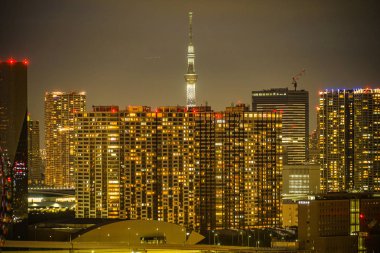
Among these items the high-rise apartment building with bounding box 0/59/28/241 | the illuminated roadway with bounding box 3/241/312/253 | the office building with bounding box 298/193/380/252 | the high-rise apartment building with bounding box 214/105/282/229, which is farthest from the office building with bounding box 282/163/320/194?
the illuminated roadway with bounding box 3/241/312/253

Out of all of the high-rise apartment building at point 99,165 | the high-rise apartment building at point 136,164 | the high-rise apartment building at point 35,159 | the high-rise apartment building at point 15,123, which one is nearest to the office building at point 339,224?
the high-rise apartment building at point 15,123

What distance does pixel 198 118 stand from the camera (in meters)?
41.4

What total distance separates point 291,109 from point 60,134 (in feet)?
51.8

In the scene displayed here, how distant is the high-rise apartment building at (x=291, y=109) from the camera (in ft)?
194

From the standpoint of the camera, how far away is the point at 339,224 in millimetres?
28312

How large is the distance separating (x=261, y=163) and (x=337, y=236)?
13280 mm

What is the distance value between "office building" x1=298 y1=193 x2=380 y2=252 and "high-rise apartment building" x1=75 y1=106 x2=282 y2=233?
1105 centimetres

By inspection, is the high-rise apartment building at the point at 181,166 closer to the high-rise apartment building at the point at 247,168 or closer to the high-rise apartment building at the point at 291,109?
the high-rise apartment building at the point at 247,168

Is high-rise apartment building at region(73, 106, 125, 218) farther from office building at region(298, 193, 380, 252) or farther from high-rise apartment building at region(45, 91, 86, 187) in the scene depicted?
office building at region(298, 193, 380, 252)

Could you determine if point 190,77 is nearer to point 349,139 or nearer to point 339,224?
point 349,139

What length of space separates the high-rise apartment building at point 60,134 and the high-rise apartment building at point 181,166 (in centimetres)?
1144

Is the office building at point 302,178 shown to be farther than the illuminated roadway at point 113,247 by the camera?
Yes

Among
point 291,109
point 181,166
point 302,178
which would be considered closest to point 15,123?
point 181,166

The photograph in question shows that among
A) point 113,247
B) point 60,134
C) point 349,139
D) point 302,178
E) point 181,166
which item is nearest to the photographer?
point 113,247
